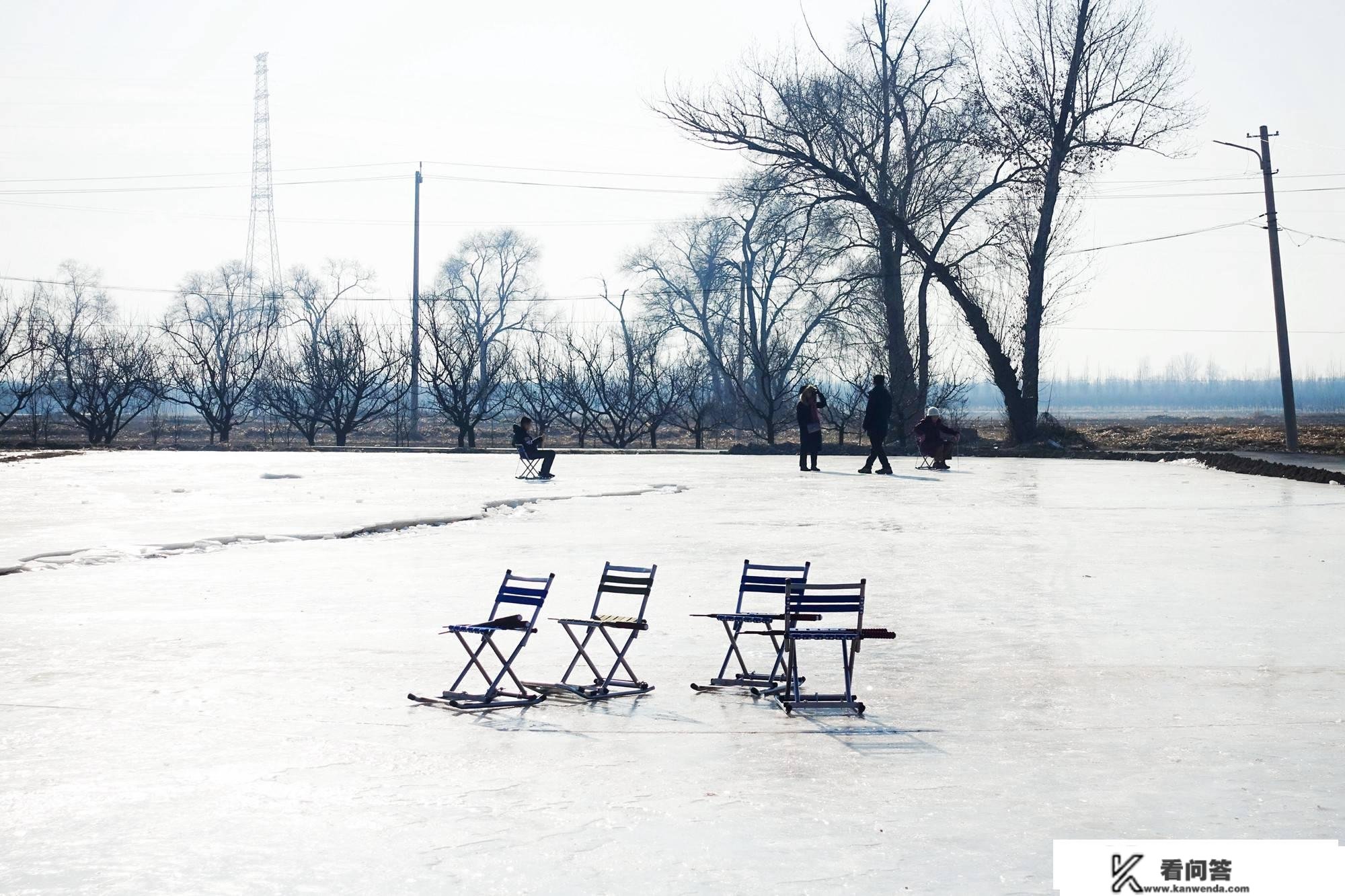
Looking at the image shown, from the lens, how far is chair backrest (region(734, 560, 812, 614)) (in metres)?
8.70

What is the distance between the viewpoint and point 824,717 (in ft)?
25.1

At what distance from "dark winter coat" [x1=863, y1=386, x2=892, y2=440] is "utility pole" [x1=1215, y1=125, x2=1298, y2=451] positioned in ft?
37.3

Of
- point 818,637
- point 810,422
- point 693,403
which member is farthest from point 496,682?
point 693,403

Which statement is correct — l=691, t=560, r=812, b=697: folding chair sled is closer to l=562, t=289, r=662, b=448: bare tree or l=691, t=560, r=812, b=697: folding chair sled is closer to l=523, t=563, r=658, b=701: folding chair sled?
l=523, t=563, r=658, b=701: folding chair sled

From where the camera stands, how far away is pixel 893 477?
94.8 feet

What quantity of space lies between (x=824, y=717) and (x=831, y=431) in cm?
4681

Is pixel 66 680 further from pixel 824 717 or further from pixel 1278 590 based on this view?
pixel 1278 590

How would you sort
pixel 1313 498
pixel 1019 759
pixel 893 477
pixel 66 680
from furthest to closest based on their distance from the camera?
A: pixel 893 477 < pixel 1313 498 < pixel 66 680 < pixel 1019 759

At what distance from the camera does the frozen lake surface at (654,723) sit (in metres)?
5.24

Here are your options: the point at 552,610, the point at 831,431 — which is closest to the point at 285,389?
the point at 831,431

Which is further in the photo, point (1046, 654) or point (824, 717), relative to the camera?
point (1046, 654)

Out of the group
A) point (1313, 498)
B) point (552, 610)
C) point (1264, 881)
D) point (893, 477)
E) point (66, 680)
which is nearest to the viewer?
point (1264, 881)

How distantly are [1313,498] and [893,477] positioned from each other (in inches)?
349

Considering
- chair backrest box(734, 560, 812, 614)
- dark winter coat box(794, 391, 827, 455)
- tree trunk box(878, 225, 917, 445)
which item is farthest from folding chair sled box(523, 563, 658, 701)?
tree trunk box(878, 225, 917, 445)
